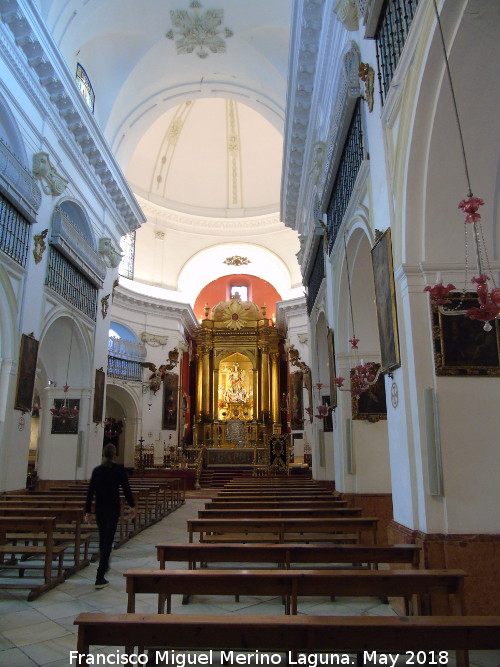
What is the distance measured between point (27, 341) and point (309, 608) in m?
7.38

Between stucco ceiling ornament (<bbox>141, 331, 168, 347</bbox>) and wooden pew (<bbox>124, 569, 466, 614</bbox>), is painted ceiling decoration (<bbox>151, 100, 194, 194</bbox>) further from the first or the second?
wooden pew (<bbox>124, 569, 466, 614</bbox>)

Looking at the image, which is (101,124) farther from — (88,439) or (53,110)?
(88,439)

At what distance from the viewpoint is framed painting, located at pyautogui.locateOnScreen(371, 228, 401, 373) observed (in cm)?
500

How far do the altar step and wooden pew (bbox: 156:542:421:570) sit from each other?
48.7ft

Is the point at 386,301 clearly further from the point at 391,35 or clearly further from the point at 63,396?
the point at 63,396

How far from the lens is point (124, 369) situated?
20891 millimetres

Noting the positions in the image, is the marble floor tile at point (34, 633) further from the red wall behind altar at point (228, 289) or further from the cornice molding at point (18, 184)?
the red wall behind altar at point (228, 289)

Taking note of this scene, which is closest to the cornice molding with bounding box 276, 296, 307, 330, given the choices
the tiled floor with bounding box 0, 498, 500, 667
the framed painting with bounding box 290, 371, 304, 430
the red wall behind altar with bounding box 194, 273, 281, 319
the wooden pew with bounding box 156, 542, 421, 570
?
the framed painting with bounding box 290, 371, 304, 430

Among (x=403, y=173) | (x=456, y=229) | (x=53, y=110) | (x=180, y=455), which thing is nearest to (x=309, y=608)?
(x=456, y=229)

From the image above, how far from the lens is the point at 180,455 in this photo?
21062 millimetres

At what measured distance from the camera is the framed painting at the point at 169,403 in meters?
21.9

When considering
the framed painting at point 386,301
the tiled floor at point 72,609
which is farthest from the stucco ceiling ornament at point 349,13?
the tiled floor at point 72,609

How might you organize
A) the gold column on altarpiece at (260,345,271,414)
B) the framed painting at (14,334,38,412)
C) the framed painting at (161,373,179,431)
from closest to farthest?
the framed painting at (14,334,38,412)
the framed painting at (161,373,179,431)
the gold column on altarpiece at (260,345,271,414)

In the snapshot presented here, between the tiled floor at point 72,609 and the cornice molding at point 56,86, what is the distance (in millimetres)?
8791
